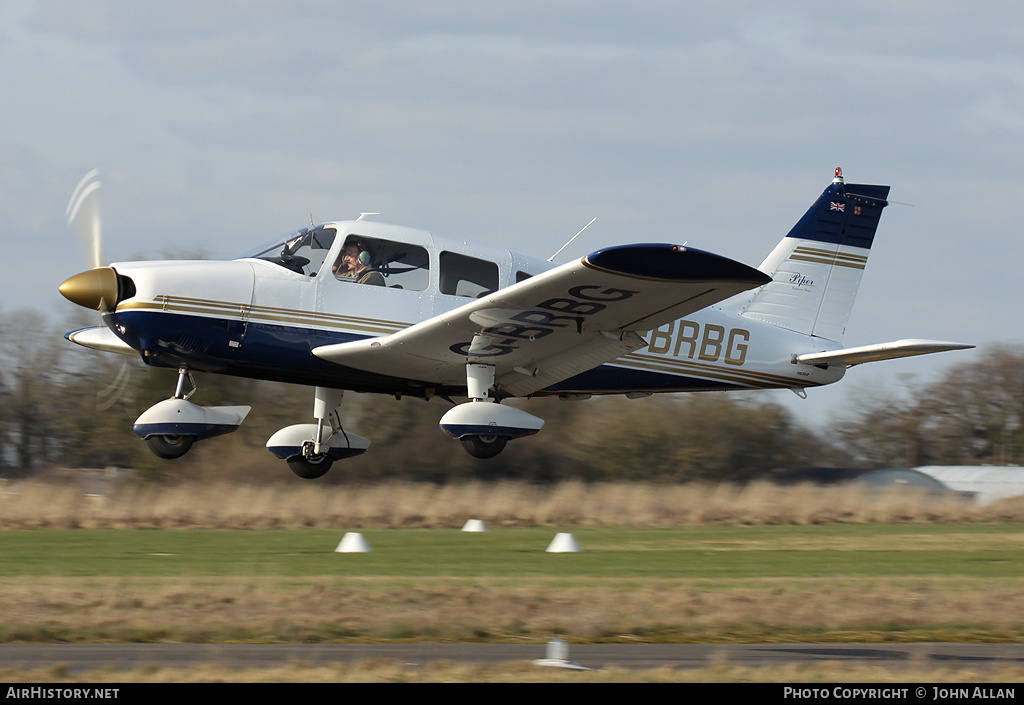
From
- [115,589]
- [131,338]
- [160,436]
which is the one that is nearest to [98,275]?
[131,338]

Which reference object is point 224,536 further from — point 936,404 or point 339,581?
point 936,404

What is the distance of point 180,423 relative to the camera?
10.6 metres

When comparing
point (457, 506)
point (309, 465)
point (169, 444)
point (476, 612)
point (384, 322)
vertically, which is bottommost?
point (457, 506)

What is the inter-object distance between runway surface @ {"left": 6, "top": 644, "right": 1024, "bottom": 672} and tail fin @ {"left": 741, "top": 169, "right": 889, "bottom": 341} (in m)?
4.94

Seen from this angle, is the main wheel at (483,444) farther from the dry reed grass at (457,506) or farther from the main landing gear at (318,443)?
the dry reed grass at (457,506)

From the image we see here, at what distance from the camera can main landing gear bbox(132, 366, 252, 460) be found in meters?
10.6

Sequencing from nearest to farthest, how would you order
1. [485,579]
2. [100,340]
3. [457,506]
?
1. [100,340]
2. [485,579]
3. [457,506]

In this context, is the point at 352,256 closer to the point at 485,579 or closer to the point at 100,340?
the point at 100,340

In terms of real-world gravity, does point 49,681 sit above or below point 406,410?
above

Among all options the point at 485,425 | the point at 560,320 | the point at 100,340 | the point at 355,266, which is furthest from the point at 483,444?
the point at 100,340

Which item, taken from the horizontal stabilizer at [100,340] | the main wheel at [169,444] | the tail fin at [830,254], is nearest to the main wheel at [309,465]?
the main wheel at [169,444]

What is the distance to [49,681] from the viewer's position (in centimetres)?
704

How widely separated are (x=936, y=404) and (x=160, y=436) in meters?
30.6

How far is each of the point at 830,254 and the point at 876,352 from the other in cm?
241
